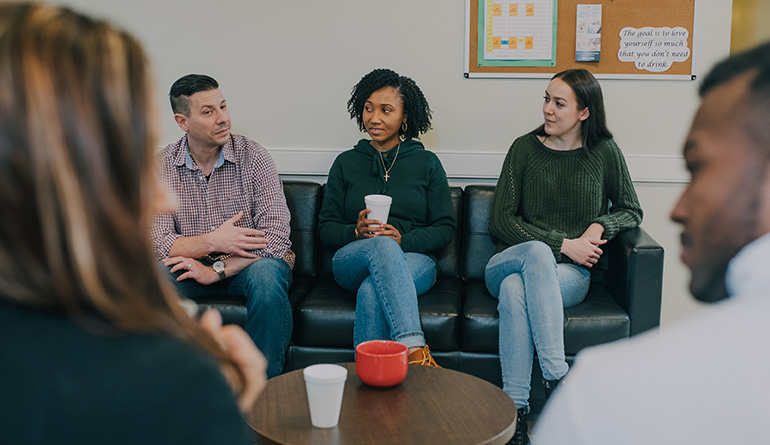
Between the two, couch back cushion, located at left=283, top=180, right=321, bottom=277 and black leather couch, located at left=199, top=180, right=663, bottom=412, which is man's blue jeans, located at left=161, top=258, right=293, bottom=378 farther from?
couch back cushion, located at left=283, top=180, right=321, bottom=277

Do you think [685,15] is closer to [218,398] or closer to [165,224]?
[165,224]

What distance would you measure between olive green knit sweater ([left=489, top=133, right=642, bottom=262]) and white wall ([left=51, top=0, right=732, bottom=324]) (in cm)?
39

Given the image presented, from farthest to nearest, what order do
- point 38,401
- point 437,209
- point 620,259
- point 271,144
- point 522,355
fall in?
Answer: point 271,144
point 437,209
point 620,259
point 522,355
point 38,401

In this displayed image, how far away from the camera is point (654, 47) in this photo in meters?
3.06

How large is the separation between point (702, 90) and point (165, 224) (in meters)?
2.42

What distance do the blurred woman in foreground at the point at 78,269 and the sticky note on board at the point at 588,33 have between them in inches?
109

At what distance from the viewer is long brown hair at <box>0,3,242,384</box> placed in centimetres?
52

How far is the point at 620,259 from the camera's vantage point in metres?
2.60

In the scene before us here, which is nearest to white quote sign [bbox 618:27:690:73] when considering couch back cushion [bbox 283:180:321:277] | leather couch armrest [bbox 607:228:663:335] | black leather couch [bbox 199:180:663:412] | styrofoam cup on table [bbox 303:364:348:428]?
black leather couch [bbox 199:180:663:412]

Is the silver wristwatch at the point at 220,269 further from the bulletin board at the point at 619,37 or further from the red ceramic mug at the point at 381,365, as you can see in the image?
the bulletin board at the point at 619,37

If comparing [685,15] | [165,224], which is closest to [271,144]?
[165,224]

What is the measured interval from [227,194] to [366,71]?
0.85 metres

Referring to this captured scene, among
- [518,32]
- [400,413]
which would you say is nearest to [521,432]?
[400,413]

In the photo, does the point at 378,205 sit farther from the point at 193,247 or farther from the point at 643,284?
the point at 643,284
